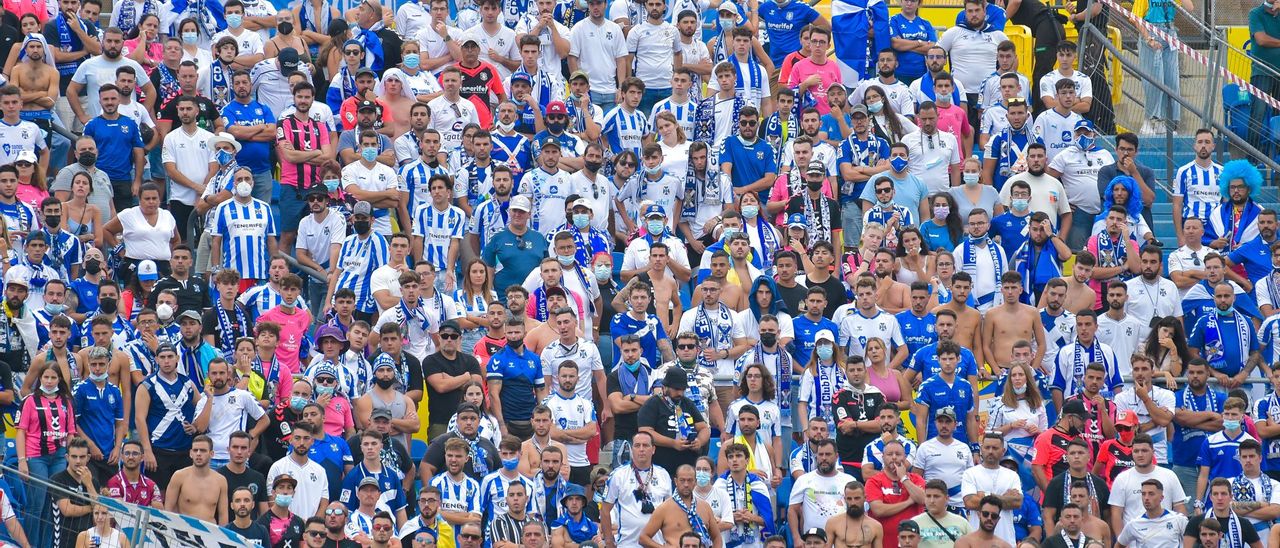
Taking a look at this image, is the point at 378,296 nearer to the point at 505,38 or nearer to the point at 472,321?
the point at 472,321

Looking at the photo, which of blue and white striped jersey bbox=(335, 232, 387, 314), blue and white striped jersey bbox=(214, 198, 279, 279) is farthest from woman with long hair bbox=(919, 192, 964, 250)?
blue and white striped jersey bbox=(214, 198, 279, 279)

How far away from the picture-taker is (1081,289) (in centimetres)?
2042

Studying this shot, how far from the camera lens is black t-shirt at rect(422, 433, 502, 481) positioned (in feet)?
58.7

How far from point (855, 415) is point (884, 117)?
4.44 meters

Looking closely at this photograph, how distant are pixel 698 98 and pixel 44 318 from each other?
7.25 m

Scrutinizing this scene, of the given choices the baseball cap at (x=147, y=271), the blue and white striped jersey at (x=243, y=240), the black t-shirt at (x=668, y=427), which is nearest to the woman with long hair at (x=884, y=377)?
the black t-shirt at (x=668, y=427)

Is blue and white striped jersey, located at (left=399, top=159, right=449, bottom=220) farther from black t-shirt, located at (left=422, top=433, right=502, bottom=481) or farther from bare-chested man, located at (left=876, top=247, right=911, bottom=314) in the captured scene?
bare-chested man, located at (left=876, top=247, right=911, bottom=314)

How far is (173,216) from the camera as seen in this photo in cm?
2070

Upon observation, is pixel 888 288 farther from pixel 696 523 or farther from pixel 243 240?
pixel 243 240

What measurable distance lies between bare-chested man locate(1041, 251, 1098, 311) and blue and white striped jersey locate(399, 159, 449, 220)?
572 cm

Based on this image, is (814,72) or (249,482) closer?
(249,482)

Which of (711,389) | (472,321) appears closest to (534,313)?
(472,321)

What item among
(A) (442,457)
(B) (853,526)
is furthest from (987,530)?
(A) (442,457)

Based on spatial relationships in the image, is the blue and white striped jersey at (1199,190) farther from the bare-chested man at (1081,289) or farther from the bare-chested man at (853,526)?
the bare-chested man at (853,526)
